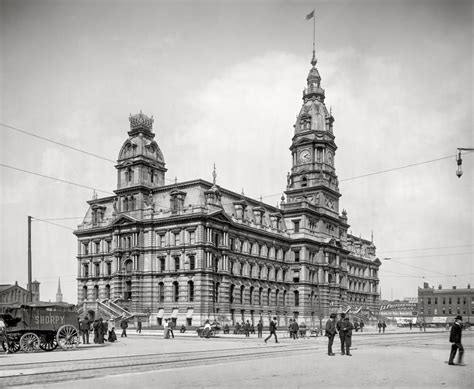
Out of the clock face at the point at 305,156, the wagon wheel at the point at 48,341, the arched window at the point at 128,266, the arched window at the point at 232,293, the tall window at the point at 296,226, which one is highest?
the clock face at the point at 305,156

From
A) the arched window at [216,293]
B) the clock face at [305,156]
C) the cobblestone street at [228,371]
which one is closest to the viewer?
the cobblestone street at [228,371]

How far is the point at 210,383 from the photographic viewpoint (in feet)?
47.5

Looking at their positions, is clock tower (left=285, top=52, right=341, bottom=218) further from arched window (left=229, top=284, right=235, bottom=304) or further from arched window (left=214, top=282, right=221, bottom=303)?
arched window (left=214, top=282, right=221, bottom=303)

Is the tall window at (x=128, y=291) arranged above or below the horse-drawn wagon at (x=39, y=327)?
below

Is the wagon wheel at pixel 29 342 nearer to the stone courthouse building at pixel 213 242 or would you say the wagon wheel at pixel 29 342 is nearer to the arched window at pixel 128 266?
the stone courthouse building at pixel 213 242

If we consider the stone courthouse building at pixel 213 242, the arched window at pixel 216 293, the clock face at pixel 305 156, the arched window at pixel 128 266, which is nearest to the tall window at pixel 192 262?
the stone courthouse building at pixel 213 242

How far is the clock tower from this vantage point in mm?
80750

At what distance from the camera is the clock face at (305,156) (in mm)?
81500

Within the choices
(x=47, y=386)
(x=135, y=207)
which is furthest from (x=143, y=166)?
(x=47, y=386)

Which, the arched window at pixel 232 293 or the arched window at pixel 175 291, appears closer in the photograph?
the arched window at pixel 175 291

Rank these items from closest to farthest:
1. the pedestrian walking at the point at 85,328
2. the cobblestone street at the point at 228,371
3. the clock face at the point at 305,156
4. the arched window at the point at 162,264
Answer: the cobblestone street at the point at 228,371 < the pedestrian walking at the point at 85,328 < the arched window at the point at 162,264 < the clock face at the point at 305,156

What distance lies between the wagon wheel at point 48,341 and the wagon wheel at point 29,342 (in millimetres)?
495

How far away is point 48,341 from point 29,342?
111 cm

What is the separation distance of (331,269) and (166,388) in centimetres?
7122
